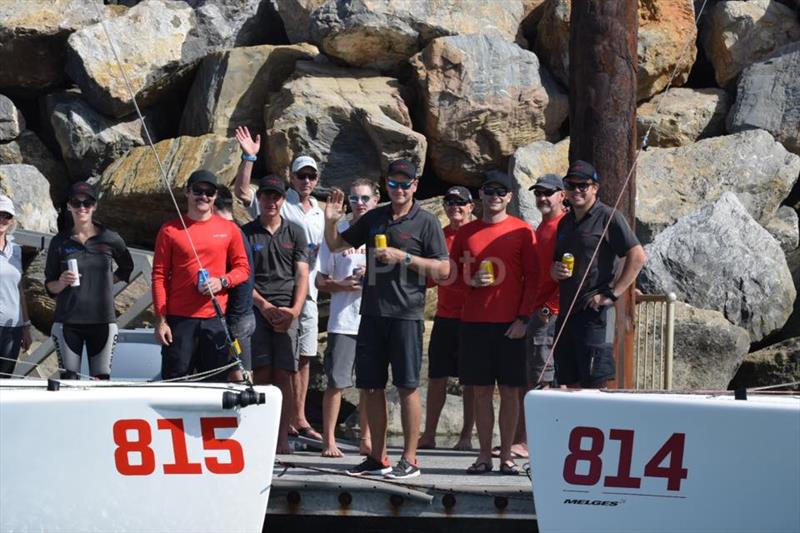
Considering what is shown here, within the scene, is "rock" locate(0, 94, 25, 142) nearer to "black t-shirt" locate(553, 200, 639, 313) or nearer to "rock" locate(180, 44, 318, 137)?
"rock" locate(180, 44, 318, 137)

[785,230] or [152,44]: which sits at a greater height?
[152,44]

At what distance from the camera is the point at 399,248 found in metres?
8.03

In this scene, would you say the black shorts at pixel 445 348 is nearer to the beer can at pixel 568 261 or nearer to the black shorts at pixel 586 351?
the black shorts at pixel 586 351

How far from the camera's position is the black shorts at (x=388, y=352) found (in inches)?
312

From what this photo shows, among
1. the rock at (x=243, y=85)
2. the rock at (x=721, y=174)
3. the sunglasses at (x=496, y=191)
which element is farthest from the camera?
the rock at (x=243, y=85)

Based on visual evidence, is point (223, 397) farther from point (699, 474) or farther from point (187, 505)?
point (699, 474)

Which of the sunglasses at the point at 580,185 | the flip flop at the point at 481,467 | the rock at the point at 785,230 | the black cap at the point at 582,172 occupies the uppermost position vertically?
the black cap at the point at 582,172

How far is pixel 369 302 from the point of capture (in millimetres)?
8008

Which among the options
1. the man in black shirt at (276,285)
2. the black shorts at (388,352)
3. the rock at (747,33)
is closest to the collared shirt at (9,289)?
the man in black shirt at (276,285)

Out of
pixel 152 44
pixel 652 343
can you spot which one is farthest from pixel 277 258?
pixel 152 44

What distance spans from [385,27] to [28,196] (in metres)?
4.71

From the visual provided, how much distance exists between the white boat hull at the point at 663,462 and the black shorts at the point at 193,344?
7.49ft

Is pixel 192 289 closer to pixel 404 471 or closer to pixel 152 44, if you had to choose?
pixel 404 471

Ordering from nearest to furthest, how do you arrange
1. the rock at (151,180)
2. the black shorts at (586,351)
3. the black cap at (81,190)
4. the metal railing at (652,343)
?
the black shorts at (586,351) → the black cap at (81,190) → the metal railing at (652,343) → the rock at (151,180)
